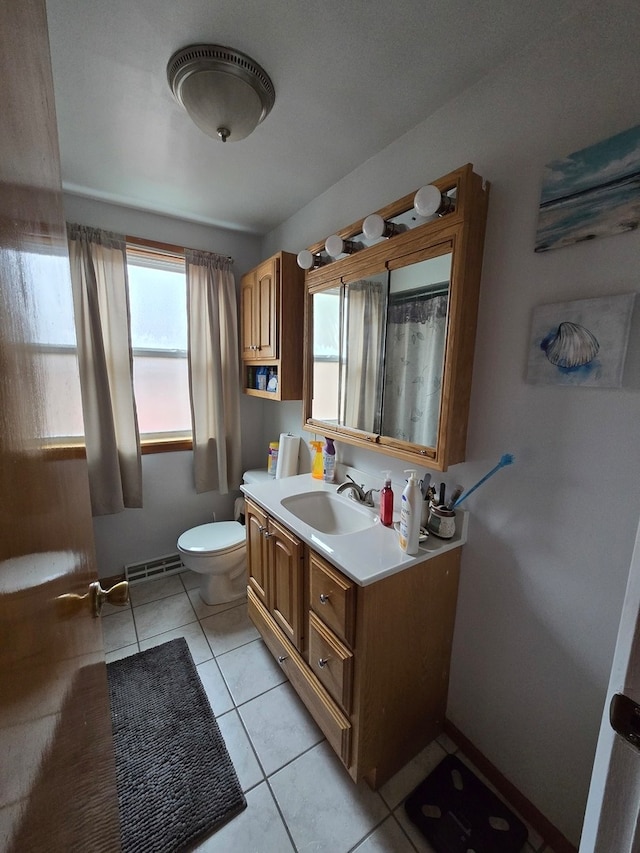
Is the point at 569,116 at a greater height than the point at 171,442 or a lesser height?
greater

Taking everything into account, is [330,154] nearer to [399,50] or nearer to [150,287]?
[399,50]

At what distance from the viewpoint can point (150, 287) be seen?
87.0 inches

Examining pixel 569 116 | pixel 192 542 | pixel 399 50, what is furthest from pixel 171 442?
pixel 569 116

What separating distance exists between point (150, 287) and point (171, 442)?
1.06 meters

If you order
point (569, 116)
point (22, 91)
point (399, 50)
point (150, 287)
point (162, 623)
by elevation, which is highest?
point (399, 50)

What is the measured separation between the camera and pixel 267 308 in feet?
6.66

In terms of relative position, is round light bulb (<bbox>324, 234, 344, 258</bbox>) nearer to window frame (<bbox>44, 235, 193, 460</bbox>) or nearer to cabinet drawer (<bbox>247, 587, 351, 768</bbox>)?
window frame (<bbox>44, 235, 193, 460</bbox>)

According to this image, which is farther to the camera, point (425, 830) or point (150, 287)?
point (150, 287)

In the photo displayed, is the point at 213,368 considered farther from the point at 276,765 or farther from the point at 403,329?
the point at 276,765

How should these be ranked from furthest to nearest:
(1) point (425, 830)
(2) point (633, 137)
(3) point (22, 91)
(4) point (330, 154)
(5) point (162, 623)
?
(5) point (162, 623) → (4) point (330, 154) → (1) point (425, 830) → (2) point (633, 137) → (3) point (22, 91)

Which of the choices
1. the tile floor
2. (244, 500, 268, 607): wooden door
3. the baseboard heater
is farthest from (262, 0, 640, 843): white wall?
the baseboard heater

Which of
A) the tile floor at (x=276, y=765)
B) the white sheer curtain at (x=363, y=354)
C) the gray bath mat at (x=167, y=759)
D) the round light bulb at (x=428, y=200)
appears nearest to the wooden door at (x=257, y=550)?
the tile floor at (x=276, y=765)

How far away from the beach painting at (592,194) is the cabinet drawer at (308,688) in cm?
168

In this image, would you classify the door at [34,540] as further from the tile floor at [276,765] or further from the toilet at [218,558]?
the toilet at [218,558]
